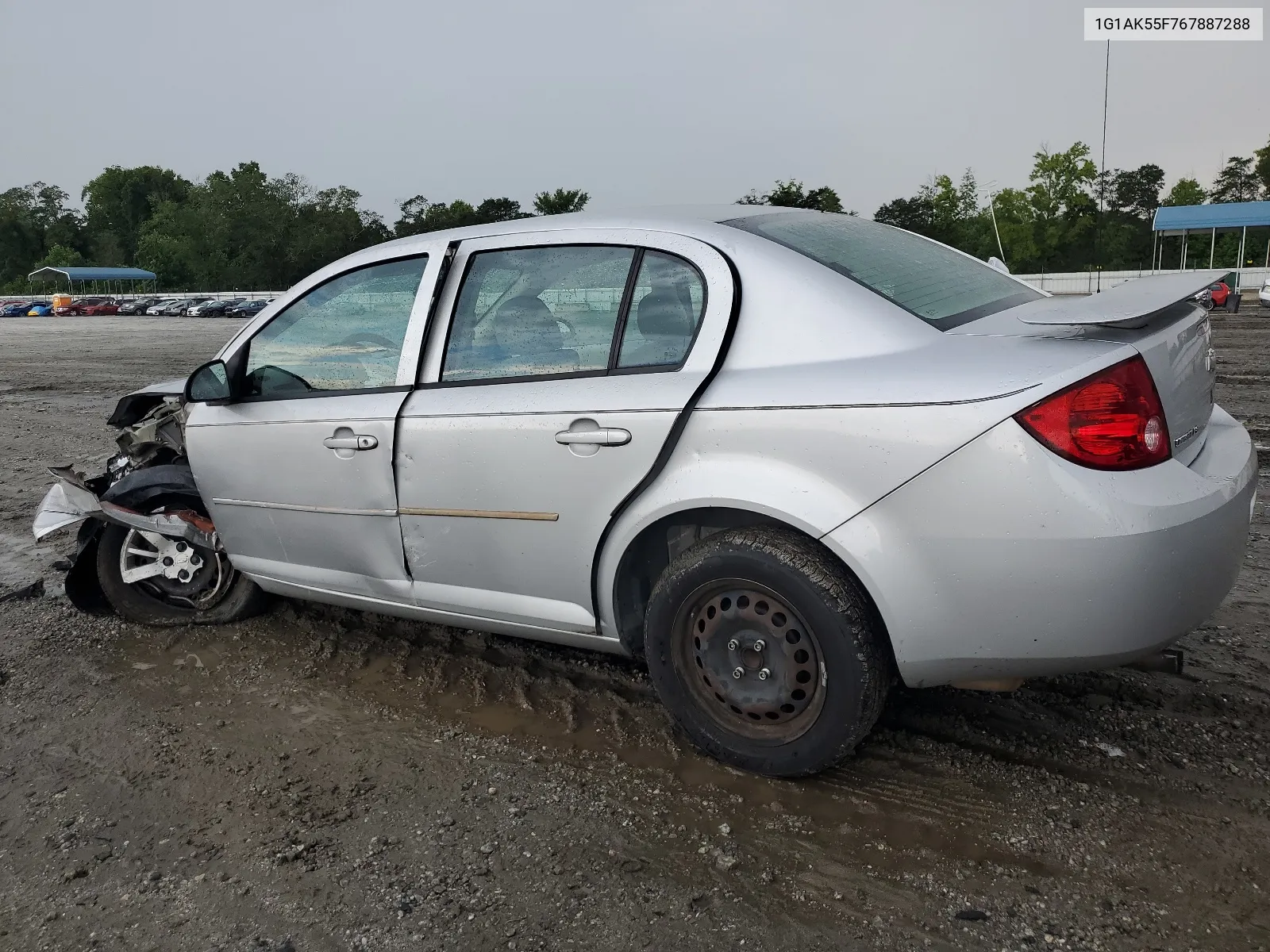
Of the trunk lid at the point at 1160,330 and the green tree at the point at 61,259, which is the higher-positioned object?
the green tree at the point at 61,259

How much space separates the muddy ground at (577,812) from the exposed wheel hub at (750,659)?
0.78ft

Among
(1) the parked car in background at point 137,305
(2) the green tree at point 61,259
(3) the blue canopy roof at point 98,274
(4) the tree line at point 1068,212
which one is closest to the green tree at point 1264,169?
(4) the tree line at point 1068,212

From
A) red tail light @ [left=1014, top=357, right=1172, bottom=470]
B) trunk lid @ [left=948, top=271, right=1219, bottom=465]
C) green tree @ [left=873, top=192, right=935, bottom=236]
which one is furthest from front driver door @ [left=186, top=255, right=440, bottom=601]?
green tree @ [left=873, top=192, right=935, bottom=236]

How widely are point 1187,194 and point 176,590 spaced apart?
70958 millimetres

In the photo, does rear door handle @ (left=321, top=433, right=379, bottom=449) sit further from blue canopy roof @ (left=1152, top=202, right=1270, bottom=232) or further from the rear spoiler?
blue canopy roof @ (left=1152, top=202, right=1270, bottom=232)

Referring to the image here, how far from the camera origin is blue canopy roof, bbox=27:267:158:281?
97.8m

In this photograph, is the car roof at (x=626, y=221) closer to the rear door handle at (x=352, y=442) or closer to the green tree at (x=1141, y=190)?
the rear door handle at (x=352, y=442)

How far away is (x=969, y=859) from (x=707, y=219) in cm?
199

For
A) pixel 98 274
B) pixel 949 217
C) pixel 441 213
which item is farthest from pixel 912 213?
pixel 98 274

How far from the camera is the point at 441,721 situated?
3553 mm

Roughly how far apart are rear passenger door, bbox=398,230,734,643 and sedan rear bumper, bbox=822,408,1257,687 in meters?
0.72

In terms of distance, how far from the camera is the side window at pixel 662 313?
3.00 meters

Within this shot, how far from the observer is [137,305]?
71.4m

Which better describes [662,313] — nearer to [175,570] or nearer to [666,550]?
[666,550]
